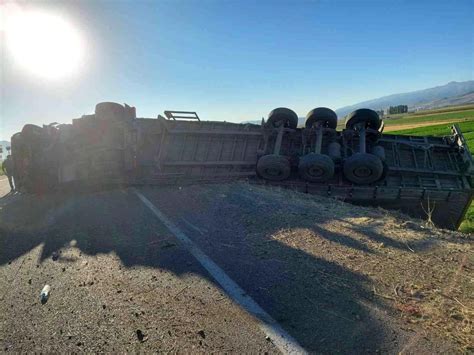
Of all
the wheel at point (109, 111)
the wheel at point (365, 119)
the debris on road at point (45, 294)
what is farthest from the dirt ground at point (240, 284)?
the wheel at point (365, 119)

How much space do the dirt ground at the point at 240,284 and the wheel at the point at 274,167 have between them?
324 cm

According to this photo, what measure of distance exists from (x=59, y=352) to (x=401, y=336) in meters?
2.67

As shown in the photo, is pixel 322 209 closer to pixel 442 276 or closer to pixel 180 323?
pixel 442 276

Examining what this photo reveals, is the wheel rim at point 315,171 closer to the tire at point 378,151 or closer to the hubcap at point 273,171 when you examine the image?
the hubcap at point 273,171

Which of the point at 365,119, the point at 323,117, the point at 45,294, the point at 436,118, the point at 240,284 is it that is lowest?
the point at 45,294

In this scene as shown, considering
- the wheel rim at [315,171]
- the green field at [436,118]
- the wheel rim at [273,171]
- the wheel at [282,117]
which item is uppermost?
the green field at [436,118]

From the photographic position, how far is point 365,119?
1058 cm

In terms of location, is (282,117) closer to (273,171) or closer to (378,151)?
(273,171)

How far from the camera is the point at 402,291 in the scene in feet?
10.7

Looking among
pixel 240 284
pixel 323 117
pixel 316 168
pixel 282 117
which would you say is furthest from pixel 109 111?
pixel 240 284

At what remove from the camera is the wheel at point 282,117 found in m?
11.3

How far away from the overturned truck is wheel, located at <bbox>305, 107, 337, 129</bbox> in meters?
0.03

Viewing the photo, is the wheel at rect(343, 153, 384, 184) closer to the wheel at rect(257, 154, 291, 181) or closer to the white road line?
the wheel at rect(257, 154, 291, 181)

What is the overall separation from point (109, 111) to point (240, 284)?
8330mm
